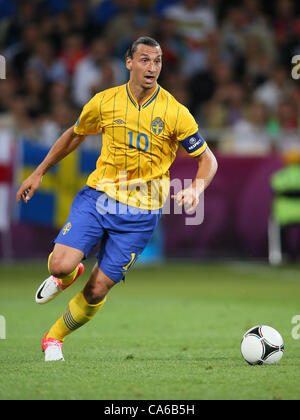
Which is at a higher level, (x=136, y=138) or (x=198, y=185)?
(x=136, y=138)

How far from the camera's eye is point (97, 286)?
5840 millimetres

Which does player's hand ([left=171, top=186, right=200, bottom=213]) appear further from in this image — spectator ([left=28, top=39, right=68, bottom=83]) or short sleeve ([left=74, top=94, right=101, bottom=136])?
spectator ([left=28, top=39, right=68, bottom=83])

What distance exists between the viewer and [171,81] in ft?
48.1

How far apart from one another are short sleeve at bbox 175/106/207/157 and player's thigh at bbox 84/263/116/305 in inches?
43.6

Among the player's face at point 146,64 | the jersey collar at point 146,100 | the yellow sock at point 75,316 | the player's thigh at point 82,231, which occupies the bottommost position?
the yellow sock at point 75,316

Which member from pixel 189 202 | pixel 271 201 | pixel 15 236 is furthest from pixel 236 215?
pixel 189 202

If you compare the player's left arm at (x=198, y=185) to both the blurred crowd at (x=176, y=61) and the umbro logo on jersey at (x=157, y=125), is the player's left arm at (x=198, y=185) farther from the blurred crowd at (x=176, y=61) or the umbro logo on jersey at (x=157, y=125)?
the blurred crowd at (x=176, y=61)

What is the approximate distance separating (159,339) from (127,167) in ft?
5.92

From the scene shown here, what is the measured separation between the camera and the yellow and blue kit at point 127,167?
230 inches

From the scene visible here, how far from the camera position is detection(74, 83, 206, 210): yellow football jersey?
586cm

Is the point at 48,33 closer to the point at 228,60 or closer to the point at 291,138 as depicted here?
the point at 228,60

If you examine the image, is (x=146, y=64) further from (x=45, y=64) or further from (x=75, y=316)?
(x=45, y=64)

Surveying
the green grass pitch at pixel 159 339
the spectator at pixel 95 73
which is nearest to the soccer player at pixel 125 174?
the green grass pitch at pixel 159 339

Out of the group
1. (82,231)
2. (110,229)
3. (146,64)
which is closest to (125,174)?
(110,229)
